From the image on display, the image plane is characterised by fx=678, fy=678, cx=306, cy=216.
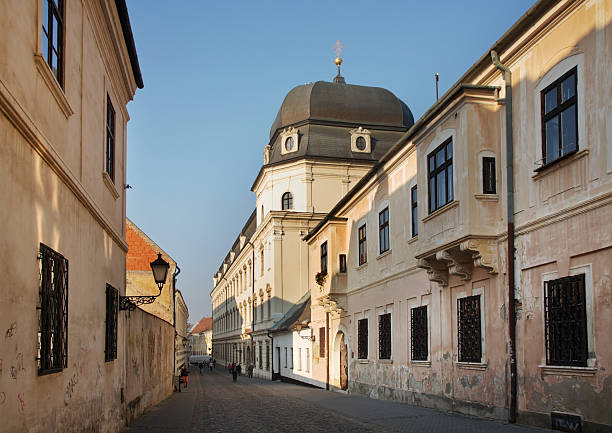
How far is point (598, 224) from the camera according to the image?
1137 centimetres

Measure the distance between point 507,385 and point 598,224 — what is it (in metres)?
4.47

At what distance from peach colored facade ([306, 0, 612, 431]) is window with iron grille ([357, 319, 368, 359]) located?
11.2 ft

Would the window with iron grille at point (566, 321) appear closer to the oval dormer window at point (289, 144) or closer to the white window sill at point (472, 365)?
the white window sill at point (472, 365)

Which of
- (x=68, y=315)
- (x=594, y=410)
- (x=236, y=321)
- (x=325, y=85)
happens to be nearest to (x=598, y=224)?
(x=594, y=410)

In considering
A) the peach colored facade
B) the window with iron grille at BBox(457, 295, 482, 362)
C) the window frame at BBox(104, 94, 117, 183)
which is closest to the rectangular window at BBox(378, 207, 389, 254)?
the peach colored facade

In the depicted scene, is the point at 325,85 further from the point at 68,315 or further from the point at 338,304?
the point at 68,315

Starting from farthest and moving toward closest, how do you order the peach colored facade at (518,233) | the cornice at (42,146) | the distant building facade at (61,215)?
1. the peach colored facade at (518,233)
2. the distant building facade at (61,215)
3. the cornice at (42,146)

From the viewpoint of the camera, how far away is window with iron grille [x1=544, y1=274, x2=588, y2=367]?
38.3ft

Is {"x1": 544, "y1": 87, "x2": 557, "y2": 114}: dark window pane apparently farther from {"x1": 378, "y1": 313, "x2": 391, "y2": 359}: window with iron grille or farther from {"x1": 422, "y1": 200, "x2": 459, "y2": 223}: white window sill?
{"x1": 378, "y1": 313, "x2": 391, "y2": 359}: window with iron grille

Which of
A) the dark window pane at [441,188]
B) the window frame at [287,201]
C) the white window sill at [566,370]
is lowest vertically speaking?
the white window sill at [566,370]

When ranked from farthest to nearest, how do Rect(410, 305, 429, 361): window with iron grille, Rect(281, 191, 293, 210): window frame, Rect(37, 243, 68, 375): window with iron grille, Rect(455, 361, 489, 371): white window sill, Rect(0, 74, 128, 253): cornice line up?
Rect(281, 191, 293, 210): window frame, Rect(410, 305, 429, 361): window with iron grille, Rect(455, 361, 489, 371): white window sill, Rect(37, 243, 68, 375): window with iron grille, Rect(0, 74, 128, 253): cornice

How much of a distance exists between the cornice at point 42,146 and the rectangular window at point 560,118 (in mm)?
8277

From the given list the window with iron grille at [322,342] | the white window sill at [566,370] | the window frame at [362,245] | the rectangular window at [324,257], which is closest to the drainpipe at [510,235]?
the white window sill at [566,370]

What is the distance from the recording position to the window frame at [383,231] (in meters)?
23.2
